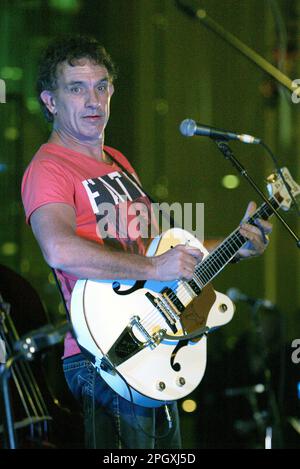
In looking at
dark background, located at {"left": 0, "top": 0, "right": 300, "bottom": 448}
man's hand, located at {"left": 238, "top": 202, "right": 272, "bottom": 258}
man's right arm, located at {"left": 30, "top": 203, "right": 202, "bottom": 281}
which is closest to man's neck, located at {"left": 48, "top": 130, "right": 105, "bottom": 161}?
man's right arm, located at {"left": 30, "top": 203, "right": 202, "bottom": 281}

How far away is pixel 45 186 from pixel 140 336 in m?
0.57

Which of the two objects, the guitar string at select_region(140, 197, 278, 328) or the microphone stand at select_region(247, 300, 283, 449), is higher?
the guitar string at select_region(140, 197, 278, 328)

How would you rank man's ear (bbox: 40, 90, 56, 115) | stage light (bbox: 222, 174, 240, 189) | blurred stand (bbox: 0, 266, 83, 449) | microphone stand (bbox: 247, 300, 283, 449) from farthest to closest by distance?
stage light (bbox: 222, 174, 240, 189) < microphone stand (bbox: 247, 300, 283, 449) < man's ear (bbox: 40, 90, 56, 115) < blurred stand (bbox: 0, 266, 83, 449)

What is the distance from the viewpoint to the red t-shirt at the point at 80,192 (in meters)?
2.46

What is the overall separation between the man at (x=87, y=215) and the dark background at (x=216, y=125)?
1.52 metres

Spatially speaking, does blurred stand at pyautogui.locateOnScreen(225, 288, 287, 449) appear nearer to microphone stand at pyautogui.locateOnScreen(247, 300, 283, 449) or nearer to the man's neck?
microphone stand at pyautogui.locateOnScreen(247, 300, 283, 449)

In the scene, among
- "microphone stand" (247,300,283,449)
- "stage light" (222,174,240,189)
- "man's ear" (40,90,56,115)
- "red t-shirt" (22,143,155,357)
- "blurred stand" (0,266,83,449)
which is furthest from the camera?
"stage light" (222,174,240,189)

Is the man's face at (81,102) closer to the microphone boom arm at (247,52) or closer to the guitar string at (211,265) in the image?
the guitar string at (211,265)

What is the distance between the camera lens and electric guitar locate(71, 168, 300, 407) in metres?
2.36

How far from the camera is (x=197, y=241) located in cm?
275

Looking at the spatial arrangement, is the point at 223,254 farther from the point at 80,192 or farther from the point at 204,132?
the point at 80,192

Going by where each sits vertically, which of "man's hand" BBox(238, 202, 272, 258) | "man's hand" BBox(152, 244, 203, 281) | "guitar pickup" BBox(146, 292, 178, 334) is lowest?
"guitar pickup" BBox(146, 292, 178, 334)

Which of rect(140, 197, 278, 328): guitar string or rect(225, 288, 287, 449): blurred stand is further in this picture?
rect(225, 288, 287, 449): blurred stand

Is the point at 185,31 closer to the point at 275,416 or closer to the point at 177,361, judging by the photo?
the point at 275,416
